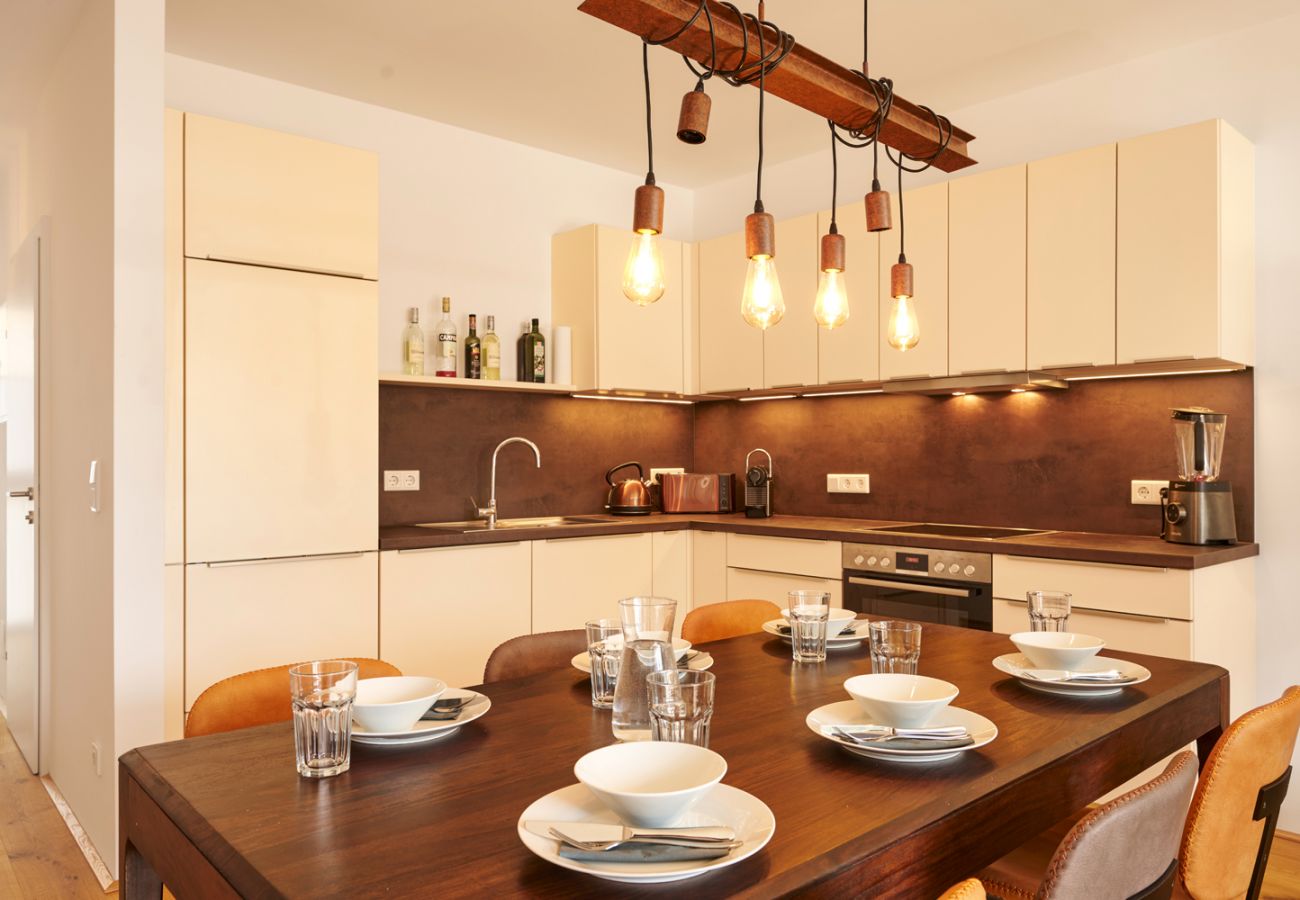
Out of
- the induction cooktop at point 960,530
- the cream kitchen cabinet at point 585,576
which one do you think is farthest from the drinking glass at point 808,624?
the cream kitchen cabinet at point 585,576

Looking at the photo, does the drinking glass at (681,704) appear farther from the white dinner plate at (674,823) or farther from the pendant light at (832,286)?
the pendant light at (832,286)

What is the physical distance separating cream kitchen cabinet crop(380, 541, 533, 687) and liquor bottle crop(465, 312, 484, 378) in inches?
33.2

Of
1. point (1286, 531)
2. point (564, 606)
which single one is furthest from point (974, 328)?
point (564, 606)

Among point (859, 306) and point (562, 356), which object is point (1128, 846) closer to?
point (859, 306)

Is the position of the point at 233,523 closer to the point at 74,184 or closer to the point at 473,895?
the point at 74,184

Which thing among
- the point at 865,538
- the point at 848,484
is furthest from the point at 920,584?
the point at 848,484

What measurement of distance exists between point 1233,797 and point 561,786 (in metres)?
0.98

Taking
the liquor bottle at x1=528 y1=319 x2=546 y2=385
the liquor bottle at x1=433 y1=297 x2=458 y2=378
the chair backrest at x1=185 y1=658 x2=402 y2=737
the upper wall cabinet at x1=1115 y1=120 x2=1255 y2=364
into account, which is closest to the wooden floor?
the chair backrest at x1=185 y1=658 x2=402 y2=737

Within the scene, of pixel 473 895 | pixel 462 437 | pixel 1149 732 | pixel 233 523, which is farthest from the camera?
pixel 462 437

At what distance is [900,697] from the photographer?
1.39 m

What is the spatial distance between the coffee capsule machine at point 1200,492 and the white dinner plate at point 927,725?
5.97 feet

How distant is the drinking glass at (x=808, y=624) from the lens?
1785 mm

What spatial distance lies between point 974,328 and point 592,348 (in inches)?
64.7

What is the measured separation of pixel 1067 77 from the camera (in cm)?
343
